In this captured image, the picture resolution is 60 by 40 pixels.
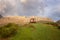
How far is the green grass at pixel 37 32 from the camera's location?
9742mm

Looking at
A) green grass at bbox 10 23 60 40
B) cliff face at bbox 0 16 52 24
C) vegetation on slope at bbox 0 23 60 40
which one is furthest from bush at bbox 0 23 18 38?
cliff face at bbox 0 16 52 24

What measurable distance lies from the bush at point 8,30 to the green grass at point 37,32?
10.9 inches

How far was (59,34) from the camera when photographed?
10.1 meters

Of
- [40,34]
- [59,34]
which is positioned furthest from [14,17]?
[59,34]

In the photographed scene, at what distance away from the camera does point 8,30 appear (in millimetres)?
9656

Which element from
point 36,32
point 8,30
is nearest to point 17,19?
point 8,30

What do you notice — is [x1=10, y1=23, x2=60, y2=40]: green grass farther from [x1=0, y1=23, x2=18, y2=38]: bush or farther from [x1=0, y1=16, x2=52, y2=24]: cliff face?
[x1=0, y1=16, x2=52, y2=24]: cliff face

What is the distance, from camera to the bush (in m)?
9.57

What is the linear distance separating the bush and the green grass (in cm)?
28

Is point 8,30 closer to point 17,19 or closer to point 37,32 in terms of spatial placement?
point 17,19

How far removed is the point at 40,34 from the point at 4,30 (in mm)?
2219

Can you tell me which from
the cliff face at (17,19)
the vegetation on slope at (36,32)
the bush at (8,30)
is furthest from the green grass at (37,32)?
the cliff face at (17,19)

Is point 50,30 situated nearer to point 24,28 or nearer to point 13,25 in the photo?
Answer: point 24,28

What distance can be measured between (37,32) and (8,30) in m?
1.80
